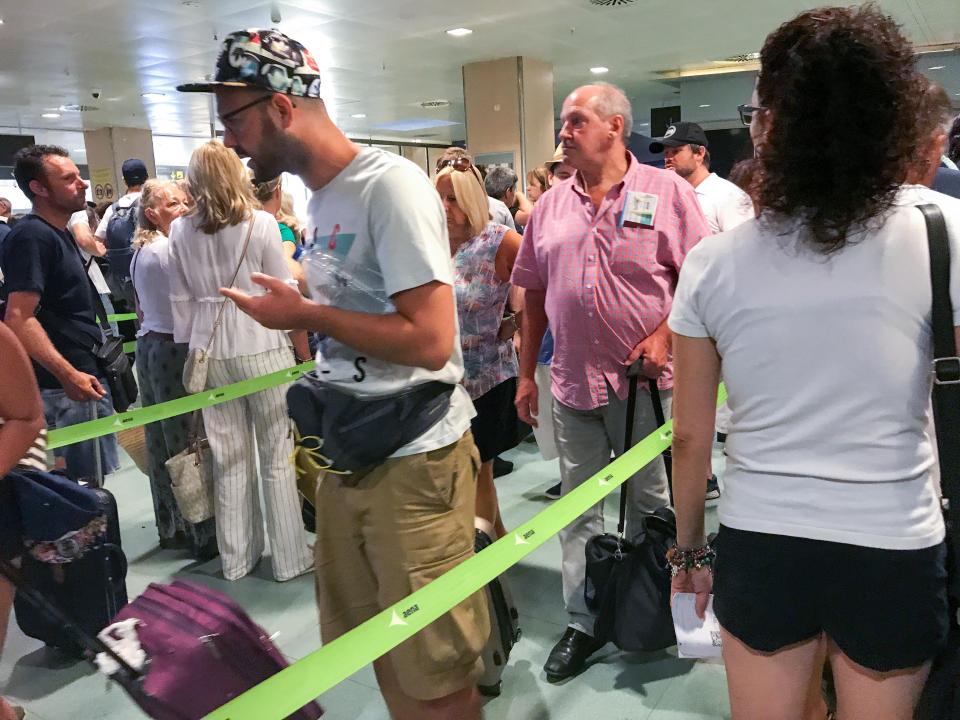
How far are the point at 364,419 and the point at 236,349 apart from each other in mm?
1732

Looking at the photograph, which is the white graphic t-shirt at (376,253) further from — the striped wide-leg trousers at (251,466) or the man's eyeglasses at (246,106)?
the striped wide-leg trousers at (251,466)

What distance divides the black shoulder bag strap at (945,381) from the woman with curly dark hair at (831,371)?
0.01 m

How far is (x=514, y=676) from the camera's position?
2.36m

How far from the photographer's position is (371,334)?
→ 1.36m

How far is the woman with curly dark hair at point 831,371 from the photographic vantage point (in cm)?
100

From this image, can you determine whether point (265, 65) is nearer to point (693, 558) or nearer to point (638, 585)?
point (693, 558)

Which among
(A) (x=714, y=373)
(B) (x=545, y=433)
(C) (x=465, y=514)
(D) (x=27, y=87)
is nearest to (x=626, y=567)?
(C) (x=465, y=514)

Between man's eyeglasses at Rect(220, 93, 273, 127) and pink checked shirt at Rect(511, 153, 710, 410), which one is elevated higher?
man's eyeglasses at Rect(220, 93, 273, 127)

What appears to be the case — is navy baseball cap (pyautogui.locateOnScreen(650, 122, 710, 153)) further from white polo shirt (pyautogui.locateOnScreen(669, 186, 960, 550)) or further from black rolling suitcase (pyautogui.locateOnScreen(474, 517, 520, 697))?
white polo shirt (pyautogui.locateOnScreen(669, 186, 960, 550))

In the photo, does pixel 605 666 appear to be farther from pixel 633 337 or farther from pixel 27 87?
pixel 27 87

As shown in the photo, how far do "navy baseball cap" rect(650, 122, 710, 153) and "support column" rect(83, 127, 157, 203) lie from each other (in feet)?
45.7

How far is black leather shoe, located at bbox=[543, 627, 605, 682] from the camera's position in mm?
2318

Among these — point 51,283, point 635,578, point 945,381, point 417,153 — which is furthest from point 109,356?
point 417,153

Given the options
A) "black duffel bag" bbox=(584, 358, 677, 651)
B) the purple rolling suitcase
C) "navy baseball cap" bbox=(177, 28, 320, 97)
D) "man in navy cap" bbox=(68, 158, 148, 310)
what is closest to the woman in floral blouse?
"black duffel bag" bbox=(584, 358, 677, 651)
